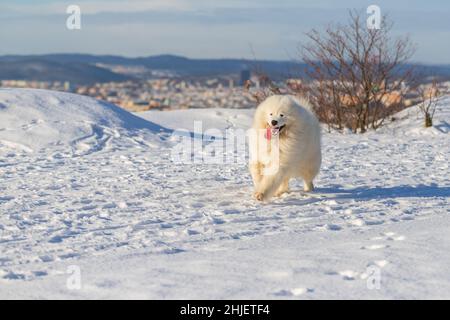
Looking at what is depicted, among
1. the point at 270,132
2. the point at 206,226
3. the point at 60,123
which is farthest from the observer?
the point at 60,123

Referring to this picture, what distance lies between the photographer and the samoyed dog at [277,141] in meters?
6.83

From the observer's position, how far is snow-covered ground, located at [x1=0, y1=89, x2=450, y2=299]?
13.5ft

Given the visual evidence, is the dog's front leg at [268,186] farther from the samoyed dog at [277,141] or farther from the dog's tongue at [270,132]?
the dog's tongue at [270,132]

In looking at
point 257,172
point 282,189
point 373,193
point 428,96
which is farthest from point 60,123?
point 428,96

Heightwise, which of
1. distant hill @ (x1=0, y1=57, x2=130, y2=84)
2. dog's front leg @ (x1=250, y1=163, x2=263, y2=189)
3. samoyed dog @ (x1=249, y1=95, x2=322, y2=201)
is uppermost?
distant hill @ (x1=0, y1=57, x2=130, y2=84)

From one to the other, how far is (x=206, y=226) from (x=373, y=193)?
247cm

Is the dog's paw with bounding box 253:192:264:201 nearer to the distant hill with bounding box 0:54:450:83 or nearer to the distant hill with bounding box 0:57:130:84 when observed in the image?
the distant hill with bounding box 0:54:450:83

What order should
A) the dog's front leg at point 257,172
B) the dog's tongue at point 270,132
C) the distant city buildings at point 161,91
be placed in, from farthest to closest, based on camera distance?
the distant city buildings at point 161,91
the dog's front leg at point 257,172
the dog's tongue at point 270,132

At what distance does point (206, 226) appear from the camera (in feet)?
19.4

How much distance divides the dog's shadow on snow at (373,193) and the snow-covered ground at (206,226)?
2cm

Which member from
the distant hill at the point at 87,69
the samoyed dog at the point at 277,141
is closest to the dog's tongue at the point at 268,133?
the samoyed dog at the point at 277,141

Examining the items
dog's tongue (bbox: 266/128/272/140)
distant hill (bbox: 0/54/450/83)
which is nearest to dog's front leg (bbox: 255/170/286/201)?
dog's tongue (bbox: 266/128/272/140)

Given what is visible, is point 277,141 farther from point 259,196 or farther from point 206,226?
point 206,226

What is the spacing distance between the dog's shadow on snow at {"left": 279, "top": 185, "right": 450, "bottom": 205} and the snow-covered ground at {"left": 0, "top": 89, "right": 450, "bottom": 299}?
0.02 m
